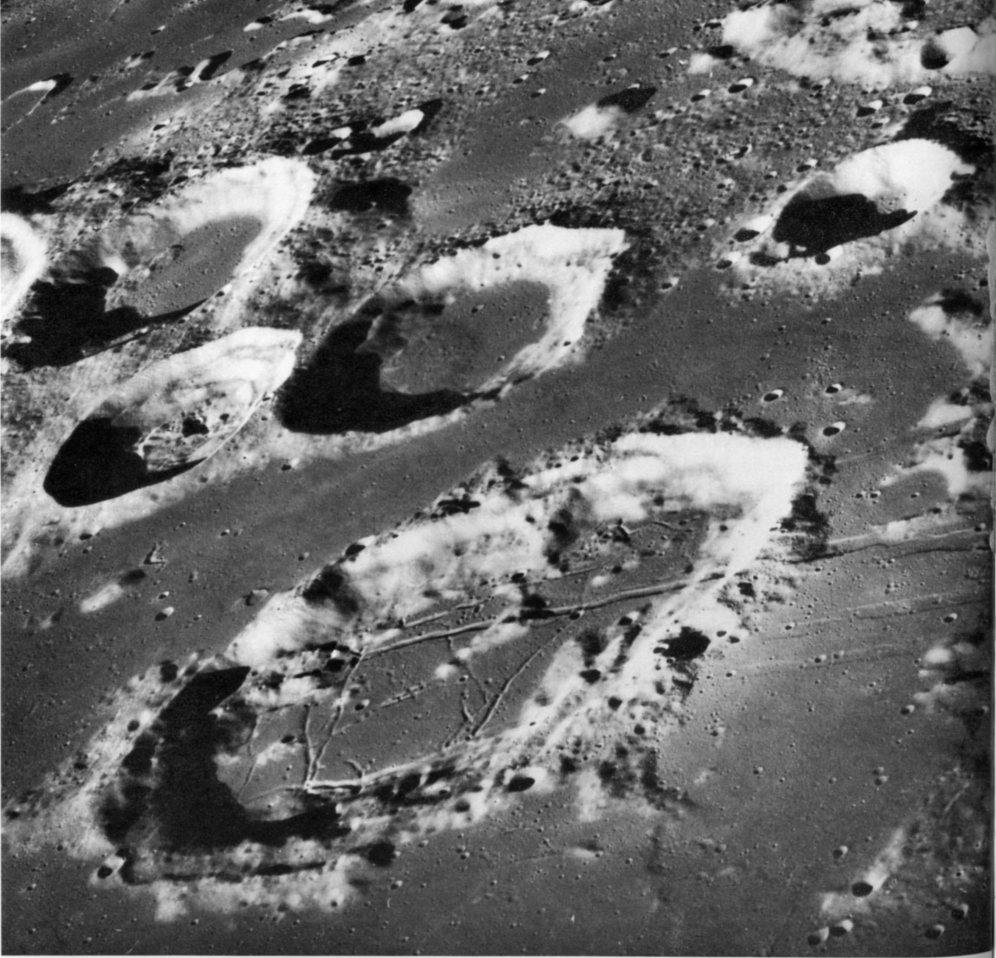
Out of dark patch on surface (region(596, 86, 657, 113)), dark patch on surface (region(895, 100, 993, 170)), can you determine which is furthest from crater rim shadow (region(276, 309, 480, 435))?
dark patch on surface (region(895, 100, 993, 170))

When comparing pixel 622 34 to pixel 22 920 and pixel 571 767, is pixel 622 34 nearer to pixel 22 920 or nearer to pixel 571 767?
pixel 571 767

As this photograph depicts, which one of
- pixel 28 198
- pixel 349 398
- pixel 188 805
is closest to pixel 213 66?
pixel 28 198

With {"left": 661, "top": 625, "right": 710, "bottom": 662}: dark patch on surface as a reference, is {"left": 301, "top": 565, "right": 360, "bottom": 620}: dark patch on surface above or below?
above

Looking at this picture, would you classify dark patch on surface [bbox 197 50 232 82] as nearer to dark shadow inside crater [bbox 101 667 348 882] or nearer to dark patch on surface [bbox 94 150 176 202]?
dark patch on surface [bbox 94 150 176 202]

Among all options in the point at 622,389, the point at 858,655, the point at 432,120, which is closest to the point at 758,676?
the point at 858,655

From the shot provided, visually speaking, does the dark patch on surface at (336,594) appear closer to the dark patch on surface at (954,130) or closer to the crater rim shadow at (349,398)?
the crater rim shadow at (349,398)
